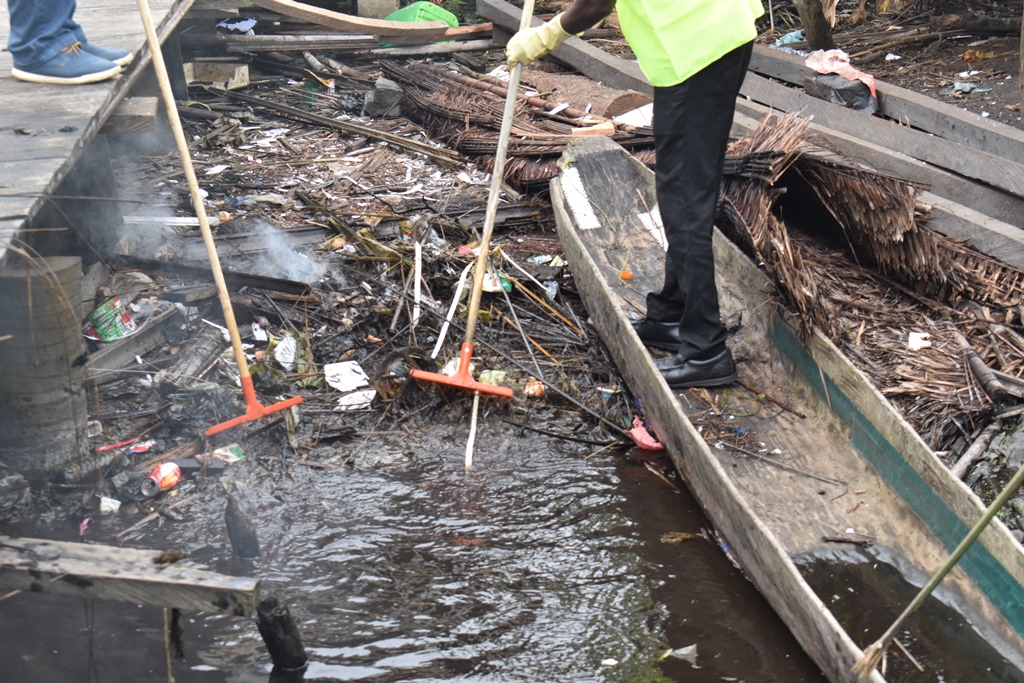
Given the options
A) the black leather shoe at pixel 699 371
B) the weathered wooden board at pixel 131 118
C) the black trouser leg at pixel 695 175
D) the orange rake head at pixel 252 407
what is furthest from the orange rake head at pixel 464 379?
the weathered wooden board at pixel 131 118

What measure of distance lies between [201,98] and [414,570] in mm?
6084

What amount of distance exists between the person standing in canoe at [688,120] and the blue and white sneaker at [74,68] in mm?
2132

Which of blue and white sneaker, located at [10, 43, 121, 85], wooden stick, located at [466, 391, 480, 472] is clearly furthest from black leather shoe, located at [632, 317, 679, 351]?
blue and white sneaker, located at [10, 43, 121, 85]

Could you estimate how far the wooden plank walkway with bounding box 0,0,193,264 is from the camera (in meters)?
3.39

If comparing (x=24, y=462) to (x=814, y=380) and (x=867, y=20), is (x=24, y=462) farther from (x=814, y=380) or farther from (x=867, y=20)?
(x=867, y=20)

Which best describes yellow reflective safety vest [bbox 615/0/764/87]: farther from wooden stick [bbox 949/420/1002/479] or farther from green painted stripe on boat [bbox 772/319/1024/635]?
wooden stick [bbox 949/420/1002/479]

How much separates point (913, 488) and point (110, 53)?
449cm

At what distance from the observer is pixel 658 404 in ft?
13.3

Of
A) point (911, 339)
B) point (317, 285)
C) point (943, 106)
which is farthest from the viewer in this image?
point (943, 106)

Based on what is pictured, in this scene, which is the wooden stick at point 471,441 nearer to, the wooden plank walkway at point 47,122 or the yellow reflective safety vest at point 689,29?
the yellow reflective safety vest at point 689,29

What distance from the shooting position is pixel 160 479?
3783mm

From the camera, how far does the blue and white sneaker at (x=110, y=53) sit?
189 inches

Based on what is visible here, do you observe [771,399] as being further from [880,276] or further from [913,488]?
[880,276]

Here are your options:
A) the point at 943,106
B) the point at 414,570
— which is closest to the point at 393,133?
the point at 943,106
